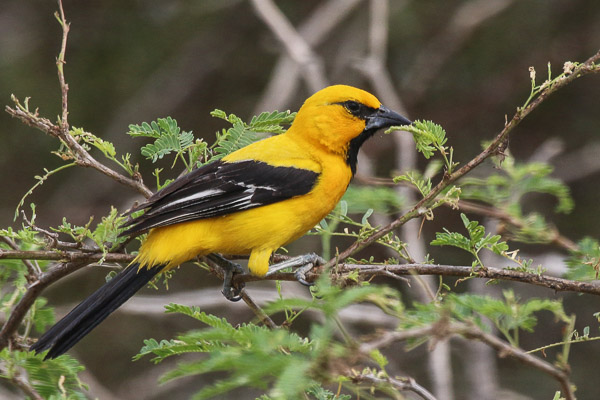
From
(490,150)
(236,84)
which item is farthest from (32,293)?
(236,84)

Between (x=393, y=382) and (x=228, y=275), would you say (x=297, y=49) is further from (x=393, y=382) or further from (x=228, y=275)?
(x=393, y=382)

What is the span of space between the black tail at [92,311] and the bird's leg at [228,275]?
400 mm

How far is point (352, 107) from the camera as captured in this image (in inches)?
166

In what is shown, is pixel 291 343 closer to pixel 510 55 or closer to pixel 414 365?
pixel 414 365

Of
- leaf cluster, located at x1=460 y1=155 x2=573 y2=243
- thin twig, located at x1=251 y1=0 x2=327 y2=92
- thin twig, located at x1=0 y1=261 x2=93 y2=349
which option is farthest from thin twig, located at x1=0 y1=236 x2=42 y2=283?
thin twig, located at x1=251 y1=0 x2=327 y2=92

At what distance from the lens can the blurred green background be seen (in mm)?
7312

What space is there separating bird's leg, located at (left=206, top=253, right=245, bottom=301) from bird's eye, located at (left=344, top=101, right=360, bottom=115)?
1.08m

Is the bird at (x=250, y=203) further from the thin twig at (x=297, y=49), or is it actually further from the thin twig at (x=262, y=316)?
the thin twig at (x=297, y=49)

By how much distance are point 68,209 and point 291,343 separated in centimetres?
592

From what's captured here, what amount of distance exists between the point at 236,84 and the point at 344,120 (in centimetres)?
430

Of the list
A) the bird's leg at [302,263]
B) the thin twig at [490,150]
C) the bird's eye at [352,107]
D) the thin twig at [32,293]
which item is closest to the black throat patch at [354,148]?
the bird's eye at [352,107]

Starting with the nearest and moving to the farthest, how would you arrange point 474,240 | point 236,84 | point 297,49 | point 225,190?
1. point 474,240
2. point 225,190
3. point 297,49
4. point 236,84

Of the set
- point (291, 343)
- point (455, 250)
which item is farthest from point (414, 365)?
point (291, 343)

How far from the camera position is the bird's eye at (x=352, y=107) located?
4207mm
